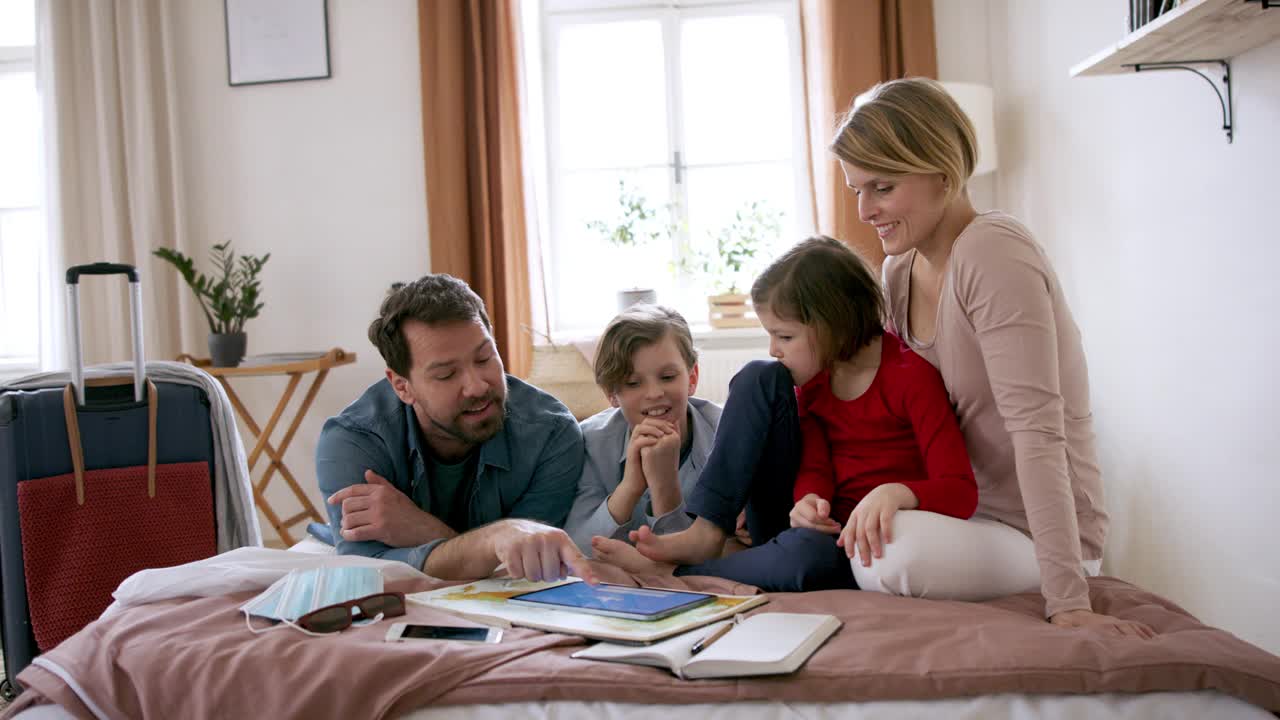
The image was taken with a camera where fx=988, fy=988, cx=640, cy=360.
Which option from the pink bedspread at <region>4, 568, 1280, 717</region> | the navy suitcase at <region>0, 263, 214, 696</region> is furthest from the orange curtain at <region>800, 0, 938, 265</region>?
the pink bedspread at <region>4, 568, 1280, 717</region>

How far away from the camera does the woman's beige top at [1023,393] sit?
1.28 m

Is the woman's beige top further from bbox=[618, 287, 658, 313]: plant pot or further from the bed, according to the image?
bbox=[618, 287, 658, 313]: plant pot

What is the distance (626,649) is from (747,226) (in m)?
3.14

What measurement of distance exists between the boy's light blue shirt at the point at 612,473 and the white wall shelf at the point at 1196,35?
1091 millimetres

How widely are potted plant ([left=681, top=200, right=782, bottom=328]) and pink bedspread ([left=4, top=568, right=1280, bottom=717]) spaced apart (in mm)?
2915

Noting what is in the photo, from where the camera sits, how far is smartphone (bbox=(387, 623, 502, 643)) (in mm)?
1186

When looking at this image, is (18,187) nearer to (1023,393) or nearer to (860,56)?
(860,56)

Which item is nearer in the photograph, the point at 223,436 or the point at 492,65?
the point at 223,436

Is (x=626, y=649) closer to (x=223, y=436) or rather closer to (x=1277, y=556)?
(x=223, y=436)

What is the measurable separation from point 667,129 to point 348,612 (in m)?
3.19

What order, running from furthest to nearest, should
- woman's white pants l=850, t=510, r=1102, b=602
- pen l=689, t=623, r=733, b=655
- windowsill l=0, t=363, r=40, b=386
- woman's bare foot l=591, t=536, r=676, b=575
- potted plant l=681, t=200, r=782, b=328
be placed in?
windowsill l=0, t=363, r=40, b=386 < potted plant l=681, t=200, r=782, b=328 < woman's bare foot l=591, t=536, r=676, b=575 < woman's white pants l=850, t=510, r=1102, b=602 < pen l=689, t=623, r=733, b=655

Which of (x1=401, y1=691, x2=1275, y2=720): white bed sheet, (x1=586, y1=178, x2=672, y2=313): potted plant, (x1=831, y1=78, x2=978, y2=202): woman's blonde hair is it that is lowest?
(x1=401, y1=691, x2=1275, y2=720): white bed sheet

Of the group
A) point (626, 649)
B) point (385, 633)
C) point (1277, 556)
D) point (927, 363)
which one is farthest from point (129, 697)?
point (1277, 556)

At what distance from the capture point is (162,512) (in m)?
2.09
